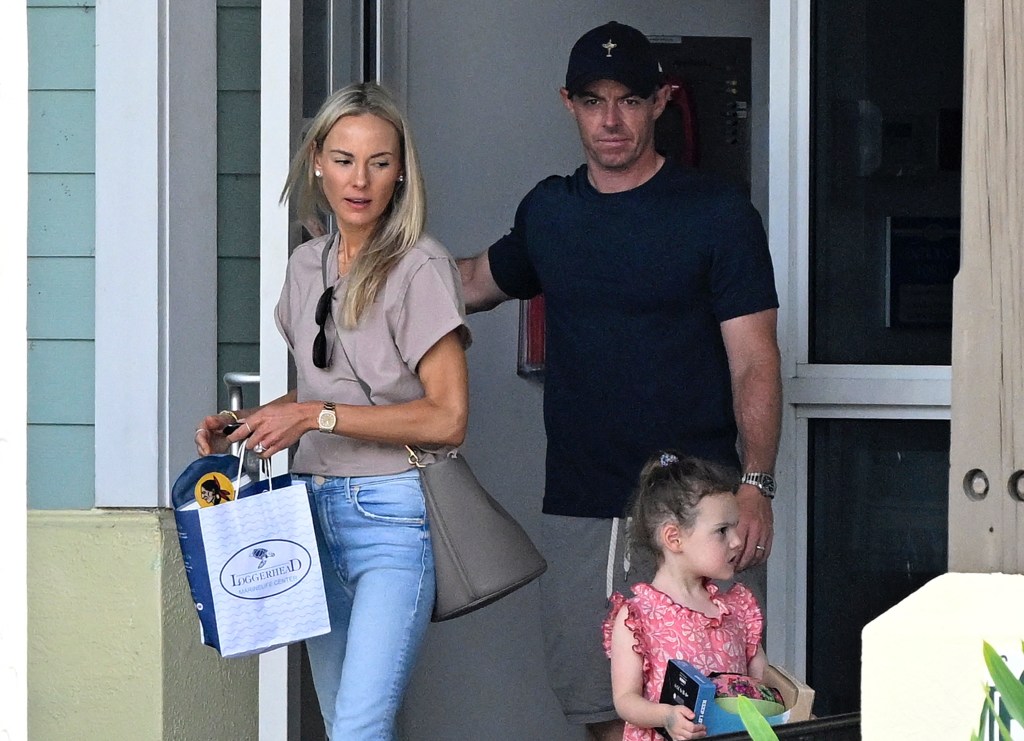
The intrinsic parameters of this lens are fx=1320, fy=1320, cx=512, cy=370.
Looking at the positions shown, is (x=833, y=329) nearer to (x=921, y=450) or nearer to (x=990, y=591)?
(x=921, y=450)

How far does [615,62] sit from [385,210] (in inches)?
29.2

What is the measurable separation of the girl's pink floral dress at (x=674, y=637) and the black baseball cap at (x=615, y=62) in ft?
3.40

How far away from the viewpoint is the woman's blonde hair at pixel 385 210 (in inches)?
82.8

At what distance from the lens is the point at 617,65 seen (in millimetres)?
2682

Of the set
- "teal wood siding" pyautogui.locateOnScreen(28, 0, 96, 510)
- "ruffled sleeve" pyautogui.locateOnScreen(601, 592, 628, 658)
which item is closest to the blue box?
"ruffled sleeve" pyautogui.locateOnScreen(601, 592, 628, 658)

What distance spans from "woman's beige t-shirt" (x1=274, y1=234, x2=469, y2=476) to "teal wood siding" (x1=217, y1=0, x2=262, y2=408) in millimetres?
700

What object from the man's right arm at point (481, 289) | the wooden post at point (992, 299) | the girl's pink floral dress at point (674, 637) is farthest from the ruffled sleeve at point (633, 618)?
the wooden post at point (992, 299)

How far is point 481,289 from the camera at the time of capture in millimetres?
2977

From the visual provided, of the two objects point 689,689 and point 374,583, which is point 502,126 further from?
point 689,689

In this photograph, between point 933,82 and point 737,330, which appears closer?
point 737,330

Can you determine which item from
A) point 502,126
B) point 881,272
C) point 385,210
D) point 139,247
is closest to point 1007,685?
point 385,210
